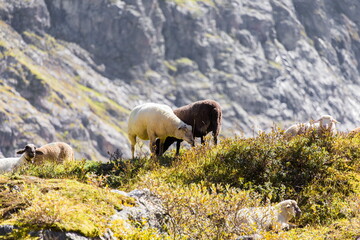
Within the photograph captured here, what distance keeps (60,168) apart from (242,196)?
8300 millimetres

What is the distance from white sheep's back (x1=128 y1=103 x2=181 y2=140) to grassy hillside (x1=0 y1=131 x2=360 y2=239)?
10.7 feet

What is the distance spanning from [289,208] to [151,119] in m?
9.66

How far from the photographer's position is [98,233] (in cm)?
794

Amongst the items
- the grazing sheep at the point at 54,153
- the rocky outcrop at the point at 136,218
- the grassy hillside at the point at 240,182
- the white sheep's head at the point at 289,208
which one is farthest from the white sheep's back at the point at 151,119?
the rocky outcrop at the point at 136,218

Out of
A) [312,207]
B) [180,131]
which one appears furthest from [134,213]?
[180,131]

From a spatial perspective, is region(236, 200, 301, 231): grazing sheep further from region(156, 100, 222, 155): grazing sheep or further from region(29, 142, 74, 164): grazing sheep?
region(29, 142, 74, 164): grazing sheep

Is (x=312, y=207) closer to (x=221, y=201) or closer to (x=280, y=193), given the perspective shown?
(x=280, y=193)

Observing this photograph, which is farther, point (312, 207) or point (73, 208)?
point (312, 207)

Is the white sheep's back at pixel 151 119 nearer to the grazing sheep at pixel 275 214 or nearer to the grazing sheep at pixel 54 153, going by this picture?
the grazing sheep at pixel 54 153

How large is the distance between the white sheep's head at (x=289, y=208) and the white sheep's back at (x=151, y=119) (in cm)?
872

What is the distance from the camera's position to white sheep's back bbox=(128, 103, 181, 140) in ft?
66.2

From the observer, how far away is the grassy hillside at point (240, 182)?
355 inches

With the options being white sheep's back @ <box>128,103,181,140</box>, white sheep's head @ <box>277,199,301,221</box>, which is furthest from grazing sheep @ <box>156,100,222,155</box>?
white sheep's head @ <box>277,199,301,221</box>

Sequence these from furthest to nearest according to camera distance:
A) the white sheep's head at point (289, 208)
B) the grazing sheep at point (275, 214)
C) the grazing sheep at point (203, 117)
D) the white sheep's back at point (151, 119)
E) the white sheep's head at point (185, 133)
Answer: the grazing sheep at point (203, 117) → the white sheep's back at point (151, 119) → the white sheep's head at point (185, 133) → the white sheep's head at point (289, 208) → the grazing sheep at point (275, 214)
